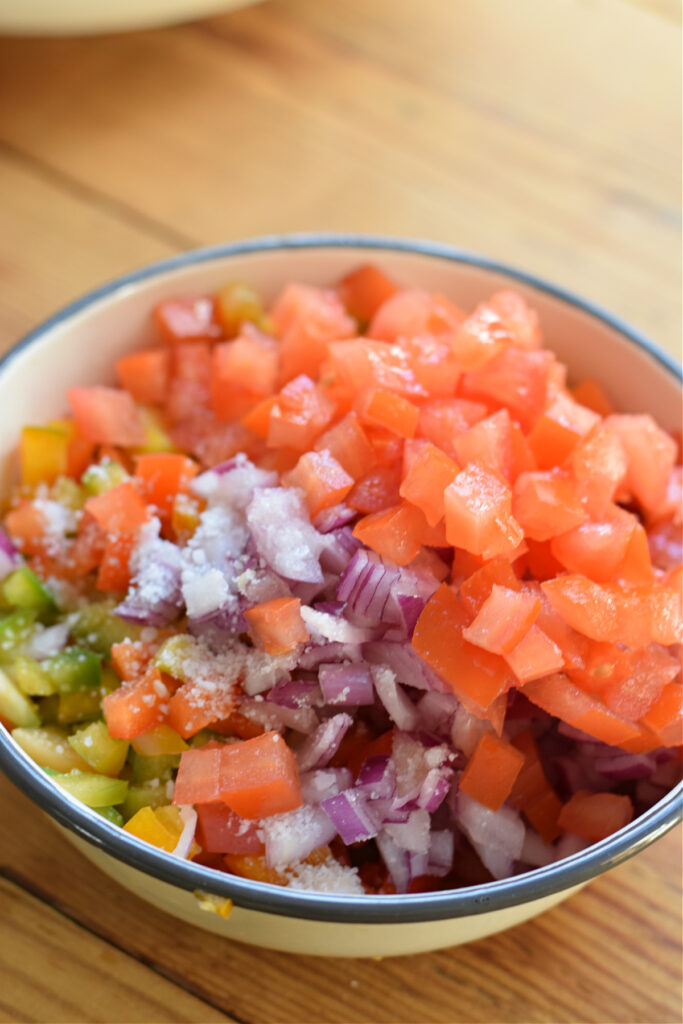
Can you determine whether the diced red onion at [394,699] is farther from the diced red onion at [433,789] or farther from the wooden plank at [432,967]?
the wooden plank at [432,967]

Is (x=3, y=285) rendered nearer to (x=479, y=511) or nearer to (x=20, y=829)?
(x=20, y=829)

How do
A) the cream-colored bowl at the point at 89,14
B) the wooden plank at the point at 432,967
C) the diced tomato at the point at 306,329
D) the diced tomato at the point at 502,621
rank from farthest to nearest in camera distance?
the cream-colored bowl at the point at 89,14, the diced tomato at the point at 306,329, the wooden plank at the point at 432,967, the diced tomato at the point at 502,621

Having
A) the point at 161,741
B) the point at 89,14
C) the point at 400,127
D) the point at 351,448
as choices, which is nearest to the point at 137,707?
the point at 161,741

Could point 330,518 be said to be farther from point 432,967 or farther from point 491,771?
point 432,967

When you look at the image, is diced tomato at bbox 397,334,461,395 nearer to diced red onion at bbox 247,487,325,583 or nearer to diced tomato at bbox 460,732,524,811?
diced red onion at bbox 247,487,325,583

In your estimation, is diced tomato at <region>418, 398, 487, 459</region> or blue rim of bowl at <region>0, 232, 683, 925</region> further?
diced tomato at <region>418, 398, 487, 459</region>

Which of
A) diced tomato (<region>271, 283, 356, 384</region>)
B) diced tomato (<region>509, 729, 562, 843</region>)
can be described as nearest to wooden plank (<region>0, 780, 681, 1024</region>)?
diced tomato (<region>509, 729, 562, 843</region>)

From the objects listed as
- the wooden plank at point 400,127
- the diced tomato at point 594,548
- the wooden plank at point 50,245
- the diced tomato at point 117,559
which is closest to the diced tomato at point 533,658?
the diced tomato at point 594,548
